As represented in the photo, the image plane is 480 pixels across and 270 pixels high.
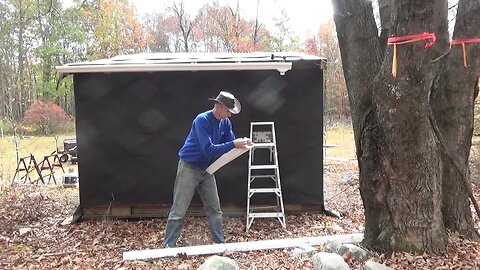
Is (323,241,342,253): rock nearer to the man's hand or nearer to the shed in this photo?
the man's hand

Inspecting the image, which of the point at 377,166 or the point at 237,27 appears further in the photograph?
the point at 237,27

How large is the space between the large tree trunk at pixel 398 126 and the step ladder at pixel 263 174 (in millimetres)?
2439

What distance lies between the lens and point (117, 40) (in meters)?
26.1

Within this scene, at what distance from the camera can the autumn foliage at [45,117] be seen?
68.3ft

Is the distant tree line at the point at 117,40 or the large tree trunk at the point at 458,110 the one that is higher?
the distant tree line at the point at 117,40

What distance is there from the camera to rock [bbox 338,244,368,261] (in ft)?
11.6

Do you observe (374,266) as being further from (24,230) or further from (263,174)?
(24,230)

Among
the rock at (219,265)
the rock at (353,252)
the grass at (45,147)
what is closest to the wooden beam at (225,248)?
the rock at (353,252)

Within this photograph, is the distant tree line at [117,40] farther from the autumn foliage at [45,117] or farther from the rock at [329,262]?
the rock at [329,262]

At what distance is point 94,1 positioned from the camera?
1348 cm

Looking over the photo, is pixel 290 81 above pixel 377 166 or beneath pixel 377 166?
above

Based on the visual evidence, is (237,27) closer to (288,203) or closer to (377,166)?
(288,203)

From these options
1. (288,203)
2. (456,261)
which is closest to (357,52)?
(456,261)

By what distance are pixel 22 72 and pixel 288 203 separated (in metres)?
25.2
